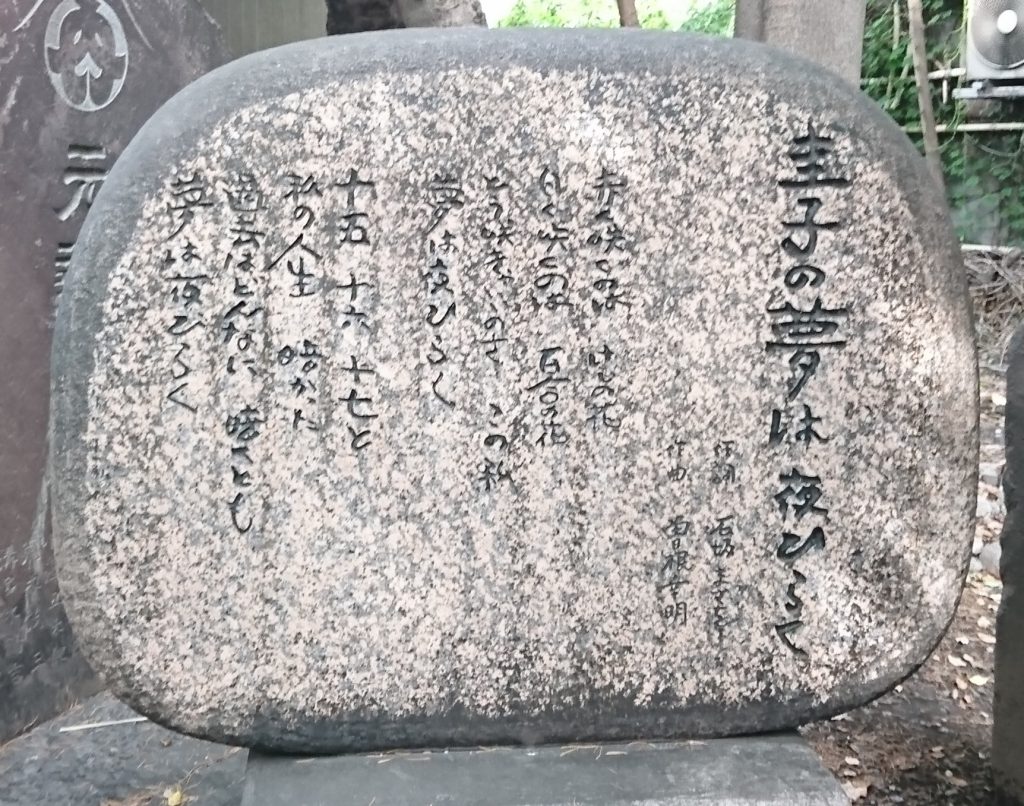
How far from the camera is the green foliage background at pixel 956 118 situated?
663 centimetres

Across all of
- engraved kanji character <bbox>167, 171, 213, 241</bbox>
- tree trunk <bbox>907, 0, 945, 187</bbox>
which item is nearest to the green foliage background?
tree trunk <bbox>907, 0, 945, 187</bbox>

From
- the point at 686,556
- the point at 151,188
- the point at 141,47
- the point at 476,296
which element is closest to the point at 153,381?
the point at 151,188

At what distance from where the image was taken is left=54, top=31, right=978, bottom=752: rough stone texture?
1.70 meters

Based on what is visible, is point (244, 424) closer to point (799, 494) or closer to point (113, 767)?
point (799, 494)

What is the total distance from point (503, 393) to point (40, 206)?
173 centimetres

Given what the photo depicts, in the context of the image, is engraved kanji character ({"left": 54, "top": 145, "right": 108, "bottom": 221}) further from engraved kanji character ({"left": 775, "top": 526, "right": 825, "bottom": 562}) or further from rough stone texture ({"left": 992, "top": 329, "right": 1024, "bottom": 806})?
rough stone texture ({"left": 992, "top": 329, "right": 1024, "bottom": 806})

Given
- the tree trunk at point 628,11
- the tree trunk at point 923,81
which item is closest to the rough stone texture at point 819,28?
the tree trunk at point 628,11

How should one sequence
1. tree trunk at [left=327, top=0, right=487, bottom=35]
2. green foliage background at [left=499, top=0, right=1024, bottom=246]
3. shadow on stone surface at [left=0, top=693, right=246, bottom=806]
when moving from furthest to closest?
green foliage background at [left=499, top=0, right=1024, bottom=246] → tree trunk at [left=327, top=0, right=487, bottom=35] → shadow on stone surface at [left=0, top=693, right=246, bottom=806]

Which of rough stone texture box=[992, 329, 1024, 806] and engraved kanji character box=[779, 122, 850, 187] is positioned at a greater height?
engraved kanji character box=[779, 122, 850, 187]

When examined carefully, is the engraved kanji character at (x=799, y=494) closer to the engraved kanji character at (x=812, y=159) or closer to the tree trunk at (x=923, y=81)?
A: the engraved kanji character at (x=812, y=159)

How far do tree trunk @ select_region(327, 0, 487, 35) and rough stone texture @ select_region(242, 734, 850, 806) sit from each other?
243cm

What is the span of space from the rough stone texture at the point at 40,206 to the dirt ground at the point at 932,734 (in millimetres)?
2361

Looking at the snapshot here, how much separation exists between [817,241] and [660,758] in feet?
3.48

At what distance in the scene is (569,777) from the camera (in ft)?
5.74
